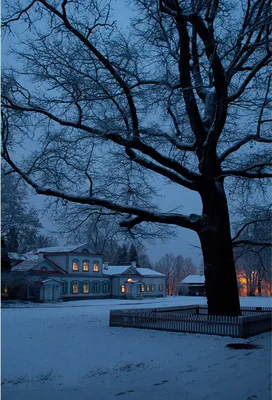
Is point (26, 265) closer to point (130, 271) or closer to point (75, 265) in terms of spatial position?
point (75, 265)

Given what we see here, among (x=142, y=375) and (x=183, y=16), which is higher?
(x=183, y=16)

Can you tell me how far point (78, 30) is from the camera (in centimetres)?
1638

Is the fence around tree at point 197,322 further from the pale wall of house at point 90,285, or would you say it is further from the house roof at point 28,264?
the pale wall of house at point 90,285

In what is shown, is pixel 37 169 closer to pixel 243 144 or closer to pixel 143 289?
pixel 243 144

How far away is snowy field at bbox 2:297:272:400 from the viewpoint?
7.86 metres

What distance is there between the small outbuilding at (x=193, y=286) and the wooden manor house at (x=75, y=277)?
589 inches

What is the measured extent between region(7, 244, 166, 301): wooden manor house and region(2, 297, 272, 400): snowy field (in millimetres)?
33853

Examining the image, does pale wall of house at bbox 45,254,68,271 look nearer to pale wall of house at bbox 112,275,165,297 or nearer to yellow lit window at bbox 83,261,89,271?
yellow lit window at bbox 83,261,89,271

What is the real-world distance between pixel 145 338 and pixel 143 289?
5304 centimetres

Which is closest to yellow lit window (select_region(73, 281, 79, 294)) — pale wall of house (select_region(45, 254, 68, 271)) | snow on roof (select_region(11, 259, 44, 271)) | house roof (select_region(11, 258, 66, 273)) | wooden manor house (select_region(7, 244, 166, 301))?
wooden manor house (select_region(7, 244, 166, 301))

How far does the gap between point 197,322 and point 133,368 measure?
23.7 ft

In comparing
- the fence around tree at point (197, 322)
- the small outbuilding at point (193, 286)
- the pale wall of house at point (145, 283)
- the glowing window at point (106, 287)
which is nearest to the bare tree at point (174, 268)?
the small outbuilding at point (193, 286)

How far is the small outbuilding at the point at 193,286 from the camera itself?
80.9 m

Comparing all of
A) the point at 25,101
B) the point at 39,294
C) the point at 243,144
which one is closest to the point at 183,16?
the point at 243,144
